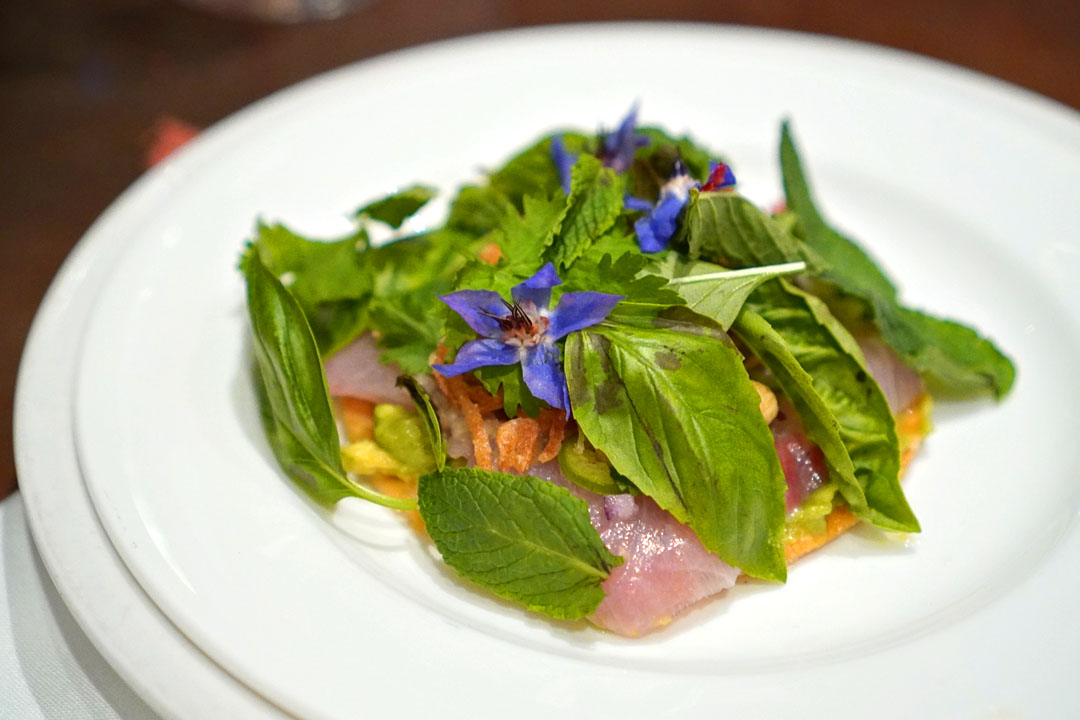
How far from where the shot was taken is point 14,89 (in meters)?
4.05

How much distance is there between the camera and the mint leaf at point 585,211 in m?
1.93

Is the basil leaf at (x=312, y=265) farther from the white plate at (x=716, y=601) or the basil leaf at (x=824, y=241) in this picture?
the basil leaf at (x=824, y=241)

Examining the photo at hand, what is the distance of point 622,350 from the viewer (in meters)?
1.75

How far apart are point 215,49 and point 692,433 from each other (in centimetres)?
351

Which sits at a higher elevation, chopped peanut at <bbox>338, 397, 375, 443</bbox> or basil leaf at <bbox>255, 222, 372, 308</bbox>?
basil leaf at <bbox>255, 222, 372, 308</bbox>

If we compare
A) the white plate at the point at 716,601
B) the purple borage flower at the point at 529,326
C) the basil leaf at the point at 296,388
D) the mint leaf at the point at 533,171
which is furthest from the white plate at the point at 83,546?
the mint leaf at the point at 533,171

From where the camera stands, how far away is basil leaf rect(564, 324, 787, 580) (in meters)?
1.70

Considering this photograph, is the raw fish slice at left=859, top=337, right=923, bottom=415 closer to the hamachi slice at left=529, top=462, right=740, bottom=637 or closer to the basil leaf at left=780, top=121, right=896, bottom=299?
the basil leaf at left=780, top=121, right=896, bottom=299

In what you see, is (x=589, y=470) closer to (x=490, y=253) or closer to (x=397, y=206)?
(x=490, y=253)

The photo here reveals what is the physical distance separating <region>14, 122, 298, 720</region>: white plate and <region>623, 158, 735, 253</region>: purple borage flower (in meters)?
1.21

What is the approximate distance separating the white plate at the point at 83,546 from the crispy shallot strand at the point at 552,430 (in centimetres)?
72

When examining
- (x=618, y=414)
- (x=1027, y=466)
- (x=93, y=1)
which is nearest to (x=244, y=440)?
(x=618, y=414)

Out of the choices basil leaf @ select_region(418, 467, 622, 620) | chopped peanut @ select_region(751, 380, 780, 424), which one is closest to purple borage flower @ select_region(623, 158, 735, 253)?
chopped peanut @ select_region(751, 380, 780, 424)

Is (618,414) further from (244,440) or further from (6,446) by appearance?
(6,446)
